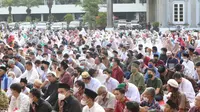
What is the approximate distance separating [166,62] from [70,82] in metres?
5.79

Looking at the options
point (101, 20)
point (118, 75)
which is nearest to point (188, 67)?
point (118, 75)

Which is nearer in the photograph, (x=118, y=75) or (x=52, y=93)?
(x=52, y=93)

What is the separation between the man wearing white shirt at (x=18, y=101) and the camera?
34.4 feet

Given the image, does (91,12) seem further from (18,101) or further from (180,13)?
(18,101)

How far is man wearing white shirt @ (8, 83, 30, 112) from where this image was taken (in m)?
10.5

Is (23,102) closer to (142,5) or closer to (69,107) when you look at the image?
(69,107)

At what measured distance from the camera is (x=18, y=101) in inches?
423

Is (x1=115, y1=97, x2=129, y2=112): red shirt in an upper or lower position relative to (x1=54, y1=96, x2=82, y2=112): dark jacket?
lower

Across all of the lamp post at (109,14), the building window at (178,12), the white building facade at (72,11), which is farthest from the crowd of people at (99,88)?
the white building facade at (72,11)

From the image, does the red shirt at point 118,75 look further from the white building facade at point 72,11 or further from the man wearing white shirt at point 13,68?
the white building facade at point 72,11

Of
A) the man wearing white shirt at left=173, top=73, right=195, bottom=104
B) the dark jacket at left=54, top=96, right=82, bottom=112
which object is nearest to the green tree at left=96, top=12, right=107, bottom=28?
the man wearing white shirt at left=173, top=73, right=195, bottom=104

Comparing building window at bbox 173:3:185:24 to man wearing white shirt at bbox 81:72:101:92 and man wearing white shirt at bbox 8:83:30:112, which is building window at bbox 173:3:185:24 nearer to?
man wearing white shirt at bbox 81:72:101:92

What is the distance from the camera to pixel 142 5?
276 ft

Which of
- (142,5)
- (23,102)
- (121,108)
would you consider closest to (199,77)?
(121,108)
